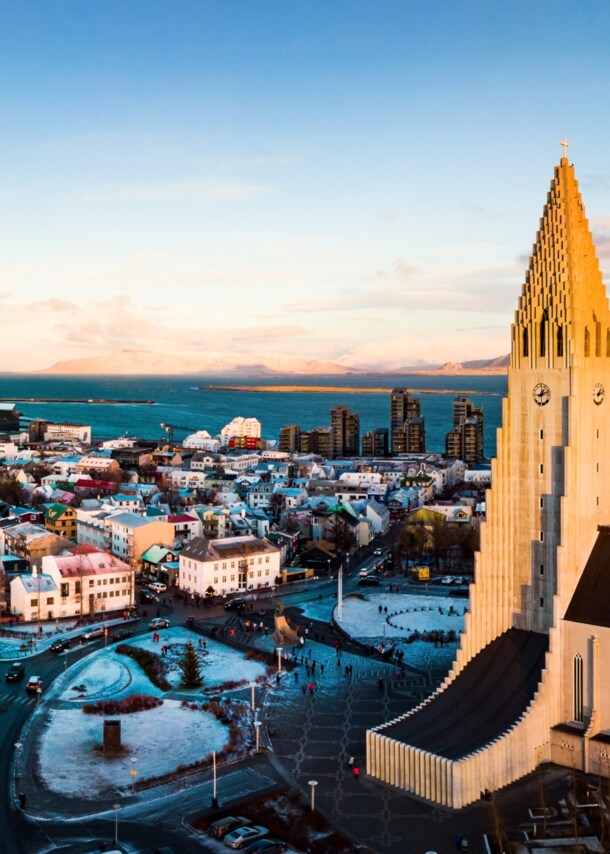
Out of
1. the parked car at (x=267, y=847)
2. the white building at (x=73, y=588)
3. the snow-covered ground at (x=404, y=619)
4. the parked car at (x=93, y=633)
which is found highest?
the white building at (x=73, y=588)

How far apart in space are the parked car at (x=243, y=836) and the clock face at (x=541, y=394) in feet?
57.3

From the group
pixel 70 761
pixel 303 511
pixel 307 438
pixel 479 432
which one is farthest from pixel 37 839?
pixel 307 438

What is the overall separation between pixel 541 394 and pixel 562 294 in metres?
3.68

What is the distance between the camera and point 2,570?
2452 inches

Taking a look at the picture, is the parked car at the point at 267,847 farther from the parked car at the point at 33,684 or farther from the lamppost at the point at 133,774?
the parked car at the point at 33,684

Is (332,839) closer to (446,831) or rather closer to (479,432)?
(446,831)

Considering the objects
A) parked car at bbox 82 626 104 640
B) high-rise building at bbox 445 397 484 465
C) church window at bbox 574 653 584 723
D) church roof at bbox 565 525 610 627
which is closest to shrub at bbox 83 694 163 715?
parked car at bbox 82 626 104 640

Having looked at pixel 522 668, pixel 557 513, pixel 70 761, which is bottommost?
pixel 70 761

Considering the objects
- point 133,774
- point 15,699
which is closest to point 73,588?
point 15,699

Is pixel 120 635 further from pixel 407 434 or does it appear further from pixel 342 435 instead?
pixel 407 434

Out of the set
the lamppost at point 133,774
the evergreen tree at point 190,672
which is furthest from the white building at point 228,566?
the lamppost at point 133,774

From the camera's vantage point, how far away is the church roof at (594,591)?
106ft

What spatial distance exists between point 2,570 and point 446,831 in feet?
138

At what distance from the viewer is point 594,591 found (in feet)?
109
